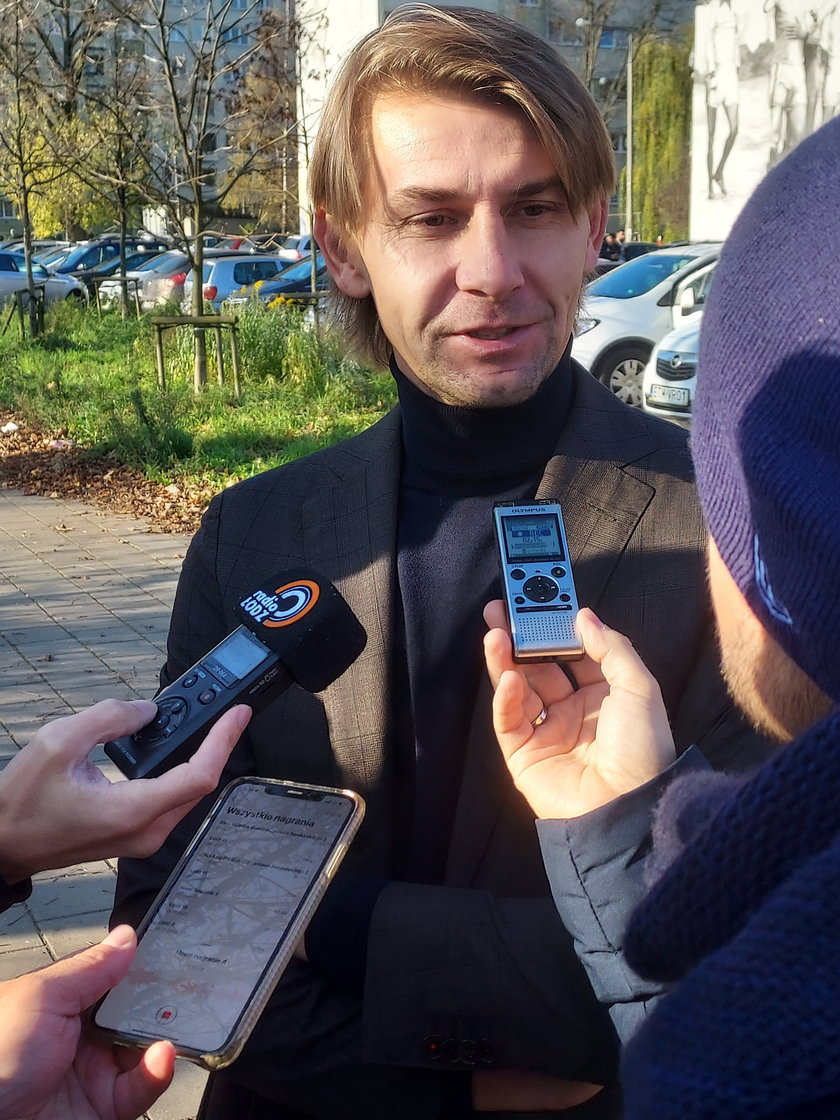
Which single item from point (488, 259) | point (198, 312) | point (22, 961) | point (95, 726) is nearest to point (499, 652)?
point (95, 726)

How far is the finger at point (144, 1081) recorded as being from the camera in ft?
4.78

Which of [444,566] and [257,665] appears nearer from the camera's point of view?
[257,665]

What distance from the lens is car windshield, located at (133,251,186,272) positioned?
27.3 m

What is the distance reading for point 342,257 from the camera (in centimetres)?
244

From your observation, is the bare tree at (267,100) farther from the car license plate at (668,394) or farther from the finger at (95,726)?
the finger at (95,726)

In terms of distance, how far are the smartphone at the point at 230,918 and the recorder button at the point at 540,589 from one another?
1.32ft

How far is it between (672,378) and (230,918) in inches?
407

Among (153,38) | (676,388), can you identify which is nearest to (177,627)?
(676,388)

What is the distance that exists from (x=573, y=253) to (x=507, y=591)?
740mm

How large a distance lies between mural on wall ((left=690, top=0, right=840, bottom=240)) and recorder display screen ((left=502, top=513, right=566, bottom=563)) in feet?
76.2

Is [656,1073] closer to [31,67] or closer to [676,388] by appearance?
[676,388]

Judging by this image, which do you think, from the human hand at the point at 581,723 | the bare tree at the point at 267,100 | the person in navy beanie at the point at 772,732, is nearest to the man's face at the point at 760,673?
the person in navy beanie at the point at 772,732

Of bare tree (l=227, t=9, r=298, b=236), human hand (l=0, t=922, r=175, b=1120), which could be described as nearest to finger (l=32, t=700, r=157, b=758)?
human hand (l=0, t=922, r=175, b=1120)

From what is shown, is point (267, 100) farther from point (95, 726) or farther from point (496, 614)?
point (95, 726)
